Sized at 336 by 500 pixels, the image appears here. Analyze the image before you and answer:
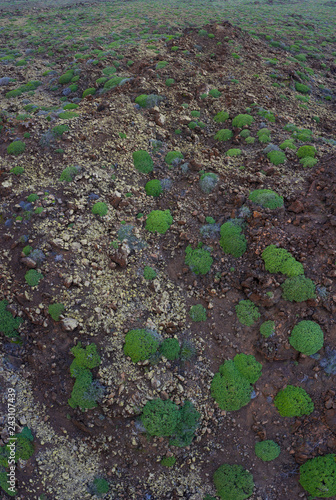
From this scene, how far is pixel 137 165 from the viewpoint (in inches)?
634

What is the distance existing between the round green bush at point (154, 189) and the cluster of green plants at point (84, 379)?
7.82m

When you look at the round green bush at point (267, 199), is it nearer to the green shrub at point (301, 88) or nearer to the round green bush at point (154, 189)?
the round green bush at point (154, 189)

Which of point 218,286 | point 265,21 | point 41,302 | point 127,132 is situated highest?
point 265,21

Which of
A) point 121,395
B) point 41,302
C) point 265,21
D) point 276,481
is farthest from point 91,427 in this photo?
point 265,21

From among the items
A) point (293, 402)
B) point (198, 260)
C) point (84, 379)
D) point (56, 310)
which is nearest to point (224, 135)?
point (198, 260)

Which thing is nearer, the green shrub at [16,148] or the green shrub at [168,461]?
the green shrub at [168,461]

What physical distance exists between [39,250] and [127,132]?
8.24 m

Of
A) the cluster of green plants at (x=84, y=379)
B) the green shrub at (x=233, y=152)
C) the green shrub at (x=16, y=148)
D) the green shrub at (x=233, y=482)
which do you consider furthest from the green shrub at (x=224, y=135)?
the green shrub at (x=233, y=482)

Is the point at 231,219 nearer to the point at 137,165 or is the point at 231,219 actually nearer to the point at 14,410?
the point at 137,165

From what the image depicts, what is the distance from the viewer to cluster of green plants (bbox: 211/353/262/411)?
37.8 feet

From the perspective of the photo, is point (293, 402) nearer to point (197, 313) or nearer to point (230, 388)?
point (230, 388)

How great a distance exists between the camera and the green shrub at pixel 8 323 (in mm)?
12336

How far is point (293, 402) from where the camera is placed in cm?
1132

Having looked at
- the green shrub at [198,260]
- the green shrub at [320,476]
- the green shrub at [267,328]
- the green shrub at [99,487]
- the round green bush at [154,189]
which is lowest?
the green shrub at [99,487]
